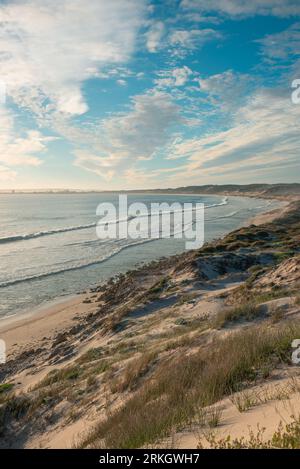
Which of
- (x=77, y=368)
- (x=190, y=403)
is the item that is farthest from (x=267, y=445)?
(x=77, y=368)

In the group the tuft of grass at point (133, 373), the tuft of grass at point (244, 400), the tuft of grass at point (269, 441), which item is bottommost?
the tuft of grass at point (133, 373)

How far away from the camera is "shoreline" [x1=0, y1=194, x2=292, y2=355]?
15449 mm

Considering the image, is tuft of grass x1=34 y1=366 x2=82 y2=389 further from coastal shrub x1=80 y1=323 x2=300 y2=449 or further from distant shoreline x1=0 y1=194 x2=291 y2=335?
distant shoreline x1=0 y1=194 x2=291 y2=335

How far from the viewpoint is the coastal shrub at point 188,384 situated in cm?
477

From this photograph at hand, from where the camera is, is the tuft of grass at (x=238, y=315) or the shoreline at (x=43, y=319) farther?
the shoreline at (x=43, y=319)

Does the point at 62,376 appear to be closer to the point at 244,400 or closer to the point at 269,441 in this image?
the point at 244,400

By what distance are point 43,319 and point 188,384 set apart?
13021 millimetres

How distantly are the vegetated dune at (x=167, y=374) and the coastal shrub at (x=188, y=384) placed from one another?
2cm

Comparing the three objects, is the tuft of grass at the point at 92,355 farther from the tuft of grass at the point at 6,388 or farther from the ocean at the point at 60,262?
the ocean at the point at 60,262

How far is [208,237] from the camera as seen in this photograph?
43562 millimetres

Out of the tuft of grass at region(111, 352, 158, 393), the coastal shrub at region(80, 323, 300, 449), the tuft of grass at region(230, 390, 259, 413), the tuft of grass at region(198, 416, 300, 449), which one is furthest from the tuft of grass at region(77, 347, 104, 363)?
the tuft of grass at region(198, 416, 300, 449)

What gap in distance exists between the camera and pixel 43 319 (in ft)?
57.5

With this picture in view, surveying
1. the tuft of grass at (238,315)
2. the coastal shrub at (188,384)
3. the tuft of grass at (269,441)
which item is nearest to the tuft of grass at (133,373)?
the coastal shrub at (188,384)

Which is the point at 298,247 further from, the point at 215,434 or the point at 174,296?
the point at 215,434
